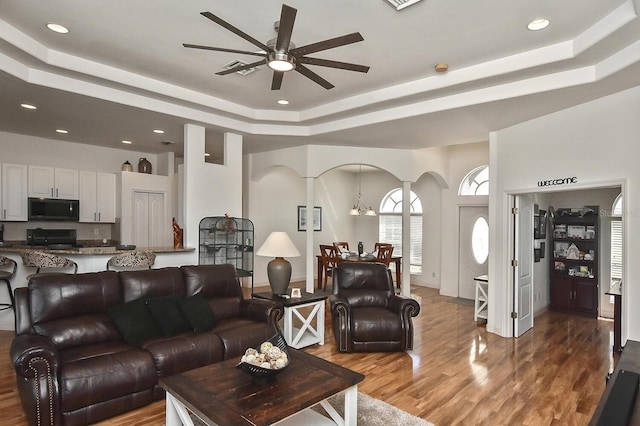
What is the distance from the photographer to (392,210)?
31.3 ft

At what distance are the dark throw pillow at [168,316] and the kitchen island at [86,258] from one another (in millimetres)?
1369

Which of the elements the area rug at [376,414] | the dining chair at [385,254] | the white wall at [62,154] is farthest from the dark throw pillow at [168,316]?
the dining chair at [385,254]

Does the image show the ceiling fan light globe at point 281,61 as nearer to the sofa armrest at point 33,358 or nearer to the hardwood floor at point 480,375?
the sofa armrest at point 33,358

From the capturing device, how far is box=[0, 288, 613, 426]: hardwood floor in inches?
114

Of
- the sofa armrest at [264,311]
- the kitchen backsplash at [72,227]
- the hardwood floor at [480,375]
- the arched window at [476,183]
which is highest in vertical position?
the arched window at [476,183]

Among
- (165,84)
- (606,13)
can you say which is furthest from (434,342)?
(165,84)

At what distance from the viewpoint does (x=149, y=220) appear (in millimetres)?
7051

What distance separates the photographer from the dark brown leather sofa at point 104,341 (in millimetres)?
2510

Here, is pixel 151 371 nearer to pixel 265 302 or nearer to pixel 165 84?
pixel 265 302

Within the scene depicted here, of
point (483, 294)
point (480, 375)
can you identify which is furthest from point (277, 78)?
point (483, 294)

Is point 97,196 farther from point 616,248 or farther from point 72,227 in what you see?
point 616,248

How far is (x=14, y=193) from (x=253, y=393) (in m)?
5.88

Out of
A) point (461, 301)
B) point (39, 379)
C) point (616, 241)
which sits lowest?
point (461, 301)

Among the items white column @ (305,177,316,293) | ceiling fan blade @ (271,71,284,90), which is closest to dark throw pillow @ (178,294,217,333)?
ceiling fan blade @ (271,71,284,90)
